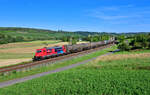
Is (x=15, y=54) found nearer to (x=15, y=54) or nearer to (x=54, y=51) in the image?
(x=15, y=54)

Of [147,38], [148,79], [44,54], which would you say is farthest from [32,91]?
[147,38]

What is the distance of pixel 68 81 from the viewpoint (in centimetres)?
1691

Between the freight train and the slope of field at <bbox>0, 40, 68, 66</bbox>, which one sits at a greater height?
the freight train

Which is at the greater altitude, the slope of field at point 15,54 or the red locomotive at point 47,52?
the red locomotive at point 47,52

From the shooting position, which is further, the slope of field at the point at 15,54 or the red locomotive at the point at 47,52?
the slope of field at the point at 15,54

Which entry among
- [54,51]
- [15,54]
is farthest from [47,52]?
[15,54]

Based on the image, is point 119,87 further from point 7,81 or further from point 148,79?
point 7,81

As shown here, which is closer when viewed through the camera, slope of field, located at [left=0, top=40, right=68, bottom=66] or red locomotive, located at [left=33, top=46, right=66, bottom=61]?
red locomotive, located at [left=33, top=46, right=66, bottom=61]

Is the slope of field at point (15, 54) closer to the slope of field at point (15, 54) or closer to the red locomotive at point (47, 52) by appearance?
the slope of field at point (15, 54)

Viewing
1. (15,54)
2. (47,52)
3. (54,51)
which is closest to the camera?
(47,52)

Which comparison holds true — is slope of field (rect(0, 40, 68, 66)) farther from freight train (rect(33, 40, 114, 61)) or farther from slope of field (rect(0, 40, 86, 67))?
freight train (rect(33, 40, 114, 61))

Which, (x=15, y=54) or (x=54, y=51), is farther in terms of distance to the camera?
(x=15, y=54)

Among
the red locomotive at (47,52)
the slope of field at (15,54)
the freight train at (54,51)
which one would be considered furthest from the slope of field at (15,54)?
the freight train at (54,51)

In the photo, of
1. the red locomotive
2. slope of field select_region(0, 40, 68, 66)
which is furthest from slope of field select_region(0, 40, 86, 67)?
the red locomotive
